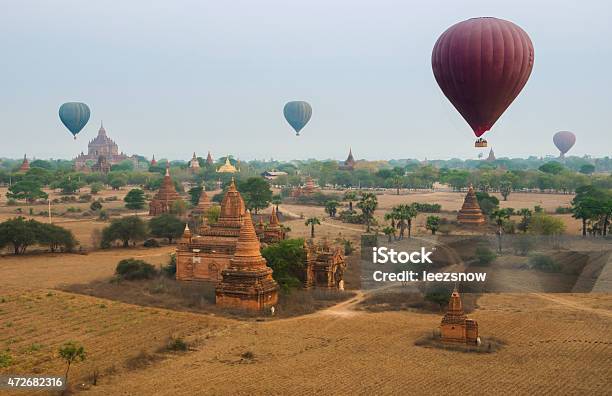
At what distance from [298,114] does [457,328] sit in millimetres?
112056

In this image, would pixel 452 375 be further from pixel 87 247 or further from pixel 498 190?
pixel 498 190

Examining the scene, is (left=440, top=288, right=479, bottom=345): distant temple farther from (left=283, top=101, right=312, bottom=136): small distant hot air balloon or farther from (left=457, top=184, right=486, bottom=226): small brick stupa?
(left=283, top=101, right=312, bottom=136): small distant hot air balloon

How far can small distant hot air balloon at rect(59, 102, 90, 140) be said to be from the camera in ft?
406

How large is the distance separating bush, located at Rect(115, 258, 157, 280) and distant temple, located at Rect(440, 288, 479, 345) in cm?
2079

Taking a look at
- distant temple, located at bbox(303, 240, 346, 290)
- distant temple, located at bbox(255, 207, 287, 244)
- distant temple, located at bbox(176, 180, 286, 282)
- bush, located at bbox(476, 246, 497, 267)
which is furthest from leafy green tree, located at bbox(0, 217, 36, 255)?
bush, located at bbox(476, 246, 497, 267)

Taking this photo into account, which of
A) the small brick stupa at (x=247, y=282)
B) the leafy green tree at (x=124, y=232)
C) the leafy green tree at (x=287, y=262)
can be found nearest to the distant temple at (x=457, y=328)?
the small brick stupa at (x=247, y=282)

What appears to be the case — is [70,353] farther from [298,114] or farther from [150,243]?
[298,114]

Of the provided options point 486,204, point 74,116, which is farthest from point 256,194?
point 74,116

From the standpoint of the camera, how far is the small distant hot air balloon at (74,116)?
406 ft

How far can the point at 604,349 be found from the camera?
27.1 m

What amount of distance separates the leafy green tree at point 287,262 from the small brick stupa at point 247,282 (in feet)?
6.57

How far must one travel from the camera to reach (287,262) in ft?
125

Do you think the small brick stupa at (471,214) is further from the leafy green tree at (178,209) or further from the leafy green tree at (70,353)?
the leafy green tree at (70,353)

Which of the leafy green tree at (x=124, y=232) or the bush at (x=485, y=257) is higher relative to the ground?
the leafy green tree at (x=124, y=232)
